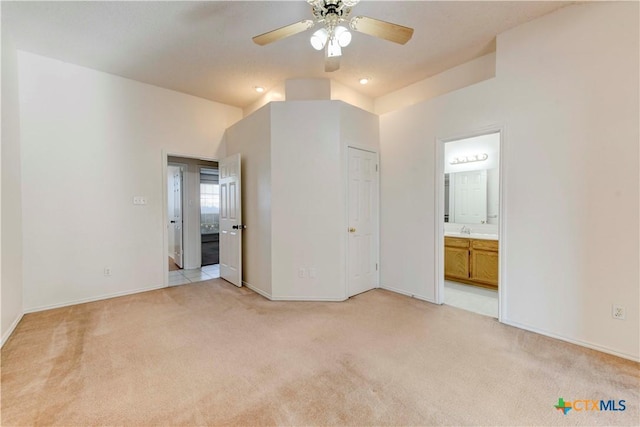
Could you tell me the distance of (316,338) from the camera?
249 centimetres

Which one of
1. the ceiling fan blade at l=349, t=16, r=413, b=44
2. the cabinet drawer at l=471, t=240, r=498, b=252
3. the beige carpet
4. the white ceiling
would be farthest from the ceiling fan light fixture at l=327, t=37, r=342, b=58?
the cabinet drawer at l=471, t=240, r=498, b=252

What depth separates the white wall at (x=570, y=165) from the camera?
217 centimetres

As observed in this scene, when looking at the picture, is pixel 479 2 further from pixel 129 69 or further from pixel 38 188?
pixel 38 188

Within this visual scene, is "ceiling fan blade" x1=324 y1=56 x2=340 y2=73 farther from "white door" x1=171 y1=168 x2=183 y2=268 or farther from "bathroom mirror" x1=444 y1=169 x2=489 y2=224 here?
"white door" x1=171 y1=168 x2=183 y2=268

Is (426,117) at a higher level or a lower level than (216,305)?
higher

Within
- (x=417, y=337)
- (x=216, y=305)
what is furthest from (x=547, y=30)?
(x=216, y=305)

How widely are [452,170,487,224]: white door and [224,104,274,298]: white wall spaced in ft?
11.0

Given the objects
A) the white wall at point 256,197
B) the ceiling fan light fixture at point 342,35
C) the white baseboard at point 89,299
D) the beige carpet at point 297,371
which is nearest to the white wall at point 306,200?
the white wall at point 256,197

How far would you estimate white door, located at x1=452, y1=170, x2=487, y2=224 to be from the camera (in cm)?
446

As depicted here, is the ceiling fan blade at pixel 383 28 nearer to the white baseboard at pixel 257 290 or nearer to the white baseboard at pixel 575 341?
the white baseboard at pixel 575 341

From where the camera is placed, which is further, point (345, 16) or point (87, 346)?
point (87, 346)

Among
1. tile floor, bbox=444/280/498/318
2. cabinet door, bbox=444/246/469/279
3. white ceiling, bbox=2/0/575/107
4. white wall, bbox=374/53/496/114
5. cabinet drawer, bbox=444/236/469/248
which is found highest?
white ceiling, bbox=2/0/575/107

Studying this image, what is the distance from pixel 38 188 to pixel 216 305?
8.15ft

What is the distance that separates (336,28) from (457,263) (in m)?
3.74
